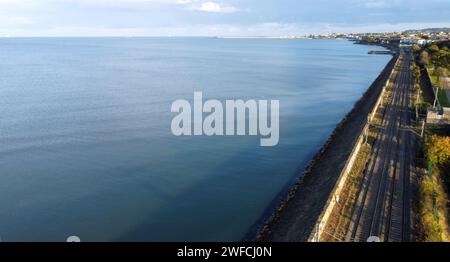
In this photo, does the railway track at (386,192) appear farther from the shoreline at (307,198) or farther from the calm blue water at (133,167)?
the calm blue water at (133,167)

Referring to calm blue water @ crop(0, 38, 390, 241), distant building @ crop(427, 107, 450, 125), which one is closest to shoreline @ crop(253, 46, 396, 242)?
calm blue water @ crop(0, 38, 390, 241)

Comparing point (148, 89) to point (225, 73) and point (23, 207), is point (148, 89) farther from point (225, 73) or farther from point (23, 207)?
point (23, 207)

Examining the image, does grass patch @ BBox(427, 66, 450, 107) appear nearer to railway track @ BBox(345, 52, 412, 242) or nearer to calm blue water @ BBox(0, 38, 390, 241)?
railway track @ BBox(345, 52, 412, 242)

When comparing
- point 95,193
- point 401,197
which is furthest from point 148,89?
point 401,197

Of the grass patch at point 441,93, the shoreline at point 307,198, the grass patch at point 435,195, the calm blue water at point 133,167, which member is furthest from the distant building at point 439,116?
the grass patch at point 435,195

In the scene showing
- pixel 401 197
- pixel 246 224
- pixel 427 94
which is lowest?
pixel 246 224
